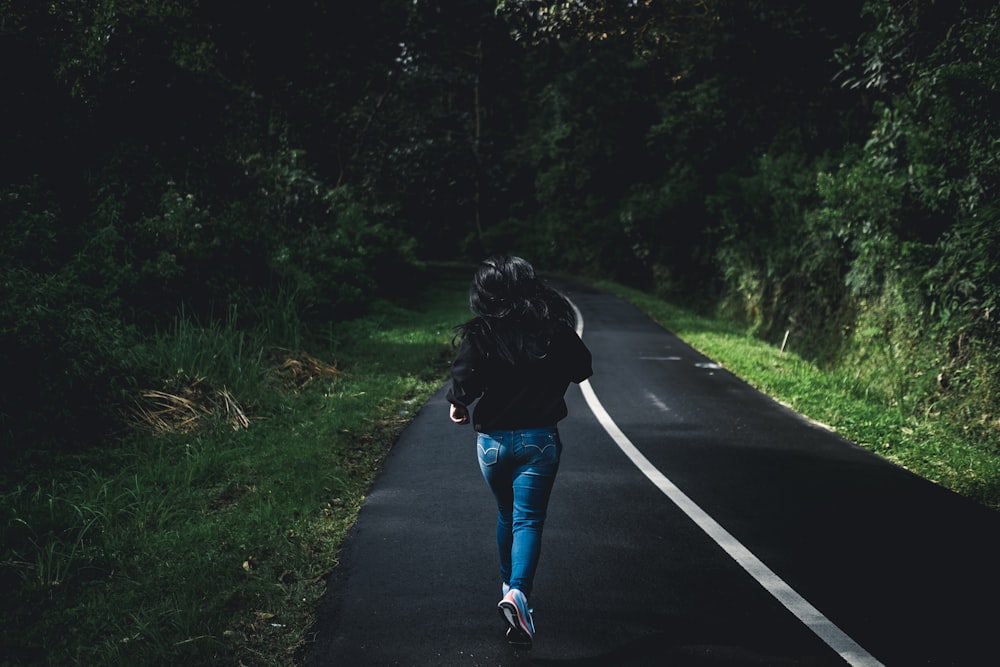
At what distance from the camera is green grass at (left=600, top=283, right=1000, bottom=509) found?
758cm

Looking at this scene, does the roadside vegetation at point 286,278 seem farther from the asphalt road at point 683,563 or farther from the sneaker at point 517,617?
the sneaker at point 517,617

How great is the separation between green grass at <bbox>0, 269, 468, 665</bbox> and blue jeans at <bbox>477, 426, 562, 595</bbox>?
126cm

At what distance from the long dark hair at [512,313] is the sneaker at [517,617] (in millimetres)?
1137

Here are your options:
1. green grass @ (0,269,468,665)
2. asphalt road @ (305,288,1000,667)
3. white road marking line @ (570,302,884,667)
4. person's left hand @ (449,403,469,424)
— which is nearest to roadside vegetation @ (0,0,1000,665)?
green grass @ (0,269,468,665)

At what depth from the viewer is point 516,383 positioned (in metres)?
3.92

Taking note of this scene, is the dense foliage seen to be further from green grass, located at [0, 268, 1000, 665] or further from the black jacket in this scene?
the black jacket

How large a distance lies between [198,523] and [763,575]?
3.86 m

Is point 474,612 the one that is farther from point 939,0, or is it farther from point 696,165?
point 696,165

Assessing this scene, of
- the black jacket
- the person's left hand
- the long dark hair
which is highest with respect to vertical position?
the long dark hair

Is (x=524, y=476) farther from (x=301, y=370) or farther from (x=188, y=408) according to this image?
(x=301, y=370)

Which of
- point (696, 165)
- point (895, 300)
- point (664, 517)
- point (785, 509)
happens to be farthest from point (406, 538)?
point (696, 165)

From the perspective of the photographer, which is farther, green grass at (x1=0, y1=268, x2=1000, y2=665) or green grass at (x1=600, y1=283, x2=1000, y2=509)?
green grass at (x1=600, y1=283, x2=1000, y2=509)

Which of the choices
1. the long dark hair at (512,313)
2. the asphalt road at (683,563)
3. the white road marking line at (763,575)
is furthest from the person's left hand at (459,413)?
the white road marking line at (763,575)


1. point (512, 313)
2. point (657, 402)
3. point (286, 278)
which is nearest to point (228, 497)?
point (512, 313)
